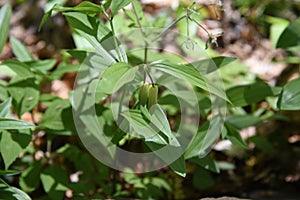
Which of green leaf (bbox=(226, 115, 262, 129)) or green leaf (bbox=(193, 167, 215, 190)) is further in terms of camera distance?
green leaf (bbox=(193, 167, 215, 190))

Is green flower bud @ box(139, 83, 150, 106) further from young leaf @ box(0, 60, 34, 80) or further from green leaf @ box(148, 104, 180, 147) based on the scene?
young leaf @ box(0, 60, 34, 80)

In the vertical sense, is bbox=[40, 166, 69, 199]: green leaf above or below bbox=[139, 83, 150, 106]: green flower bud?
below

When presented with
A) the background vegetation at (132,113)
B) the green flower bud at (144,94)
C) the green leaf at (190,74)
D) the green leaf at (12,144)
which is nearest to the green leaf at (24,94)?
the background vegetation at (132,113)

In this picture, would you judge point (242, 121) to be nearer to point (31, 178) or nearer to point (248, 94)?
point (248, 94)

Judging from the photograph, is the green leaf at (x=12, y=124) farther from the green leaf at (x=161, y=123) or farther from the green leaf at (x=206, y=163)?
the green leaf at (x=206, y=163)

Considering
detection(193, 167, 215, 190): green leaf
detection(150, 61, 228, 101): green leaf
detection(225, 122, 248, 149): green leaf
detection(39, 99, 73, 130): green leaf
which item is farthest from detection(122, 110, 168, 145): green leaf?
detection(193, 167, 215, 190): green leaf

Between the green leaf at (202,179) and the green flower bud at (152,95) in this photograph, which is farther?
the green leaf at (202,179)
